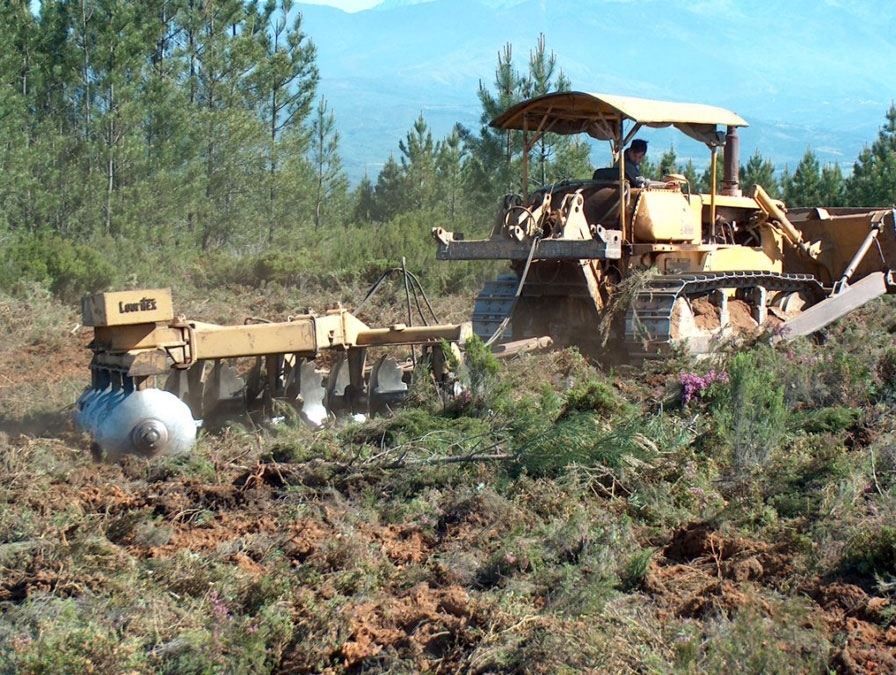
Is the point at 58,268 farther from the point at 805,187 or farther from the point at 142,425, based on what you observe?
the point at 805,187

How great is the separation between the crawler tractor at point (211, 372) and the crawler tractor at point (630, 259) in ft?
7.35

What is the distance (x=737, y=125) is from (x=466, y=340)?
15.4 feet

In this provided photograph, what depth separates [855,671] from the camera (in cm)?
454

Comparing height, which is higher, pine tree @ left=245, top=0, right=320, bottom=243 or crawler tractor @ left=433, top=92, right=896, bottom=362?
pine tree @ left=245, top=0, right=320, bottom=243

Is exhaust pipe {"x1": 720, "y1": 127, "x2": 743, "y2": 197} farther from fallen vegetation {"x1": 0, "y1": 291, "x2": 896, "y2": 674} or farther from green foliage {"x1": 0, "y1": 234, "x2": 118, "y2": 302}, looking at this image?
green foliage {"x1": 0, "y1": 234, "x2": 118, "y2": 302}

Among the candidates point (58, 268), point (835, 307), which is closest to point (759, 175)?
point (835, 307)

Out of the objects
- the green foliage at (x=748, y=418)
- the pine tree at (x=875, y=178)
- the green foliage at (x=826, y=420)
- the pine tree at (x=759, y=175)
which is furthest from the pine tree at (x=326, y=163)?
the green foliage at (x=748, y=418)

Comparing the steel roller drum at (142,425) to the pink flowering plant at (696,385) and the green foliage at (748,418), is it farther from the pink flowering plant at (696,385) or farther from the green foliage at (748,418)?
the pink flowering plant at (696,385)

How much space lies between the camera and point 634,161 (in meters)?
12.1

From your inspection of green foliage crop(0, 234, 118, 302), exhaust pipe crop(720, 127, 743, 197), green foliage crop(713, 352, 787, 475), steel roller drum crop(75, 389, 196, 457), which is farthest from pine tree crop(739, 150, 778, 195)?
steel roller drum crop(75, 389, 196, 457)

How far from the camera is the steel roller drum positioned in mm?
7559

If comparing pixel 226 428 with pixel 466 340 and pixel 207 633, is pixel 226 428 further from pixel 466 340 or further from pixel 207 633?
pixel 207 633

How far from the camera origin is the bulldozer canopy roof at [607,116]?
36.6 feet

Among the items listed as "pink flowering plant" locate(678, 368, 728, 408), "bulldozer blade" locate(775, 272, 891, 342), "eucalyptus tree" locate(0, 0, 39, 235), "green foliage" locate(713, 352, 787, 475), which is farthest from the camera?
"eucalyptus tree" locate(0, 0, 39, 235)
